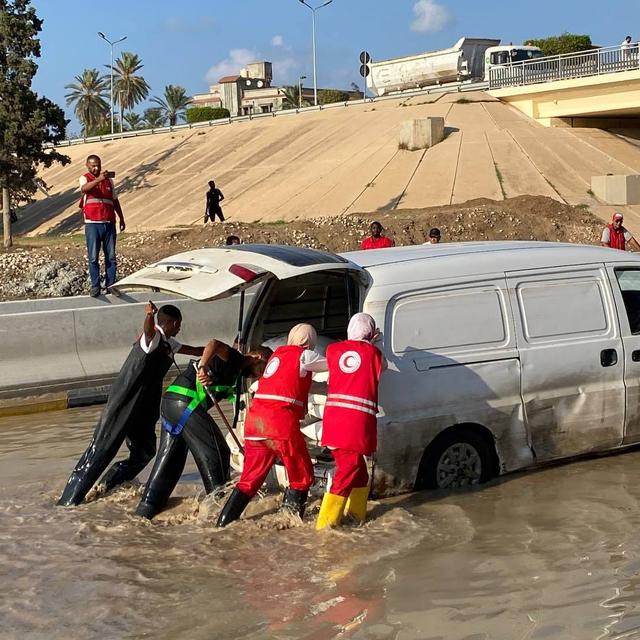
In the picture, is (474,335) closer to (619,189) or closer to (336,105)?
(619,189)

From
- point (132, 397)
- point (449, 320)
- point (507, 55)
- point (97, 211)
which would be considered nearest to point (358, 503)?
point (449, 320)

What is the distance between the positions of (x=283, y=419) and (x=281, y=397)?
146 mm

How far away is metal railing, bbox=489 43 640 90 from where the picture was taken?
4047cm

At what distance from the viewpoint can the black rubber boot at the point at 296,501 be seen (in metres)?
7.10

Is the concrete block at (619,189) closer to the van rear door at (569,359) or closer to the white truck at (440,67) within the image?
the white truck at (440,67)

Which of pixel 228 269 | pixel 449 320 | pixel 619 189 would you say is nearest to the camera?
pixel 228 269

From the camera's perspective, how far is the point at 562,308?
312 inches

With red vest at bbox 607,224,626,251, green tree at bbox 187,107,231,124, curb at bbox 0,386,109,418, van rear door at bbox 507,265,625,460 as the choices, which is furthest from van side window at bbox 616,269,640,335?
green tree at bbox 187,107,231,124

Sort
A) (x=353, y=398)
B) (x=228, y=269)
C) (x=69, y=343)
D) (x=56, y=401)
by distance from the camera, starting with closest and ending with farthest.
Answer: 1. (x=353, y=398)
2. (x=228, y=269)
3. (x=56, y=401)
4. (x=69, y=343)

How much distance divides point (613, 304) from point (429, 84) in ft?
168

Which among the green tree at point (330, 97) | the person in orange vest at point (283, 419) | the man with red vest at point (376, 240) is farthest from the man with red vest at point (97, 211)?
the green tree at point (330, 97)

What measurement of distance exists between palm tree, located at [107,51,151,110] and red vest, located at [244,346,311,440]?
10901cm

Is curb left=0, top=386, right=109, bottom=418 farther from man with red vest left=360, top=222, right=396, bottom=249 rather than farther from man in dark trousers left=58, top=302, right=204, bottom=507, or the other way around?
man with red vest left=360, top=222, right=396, bottom=249

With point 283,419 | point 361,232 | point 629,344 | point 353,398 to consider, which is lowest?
point 283,419
